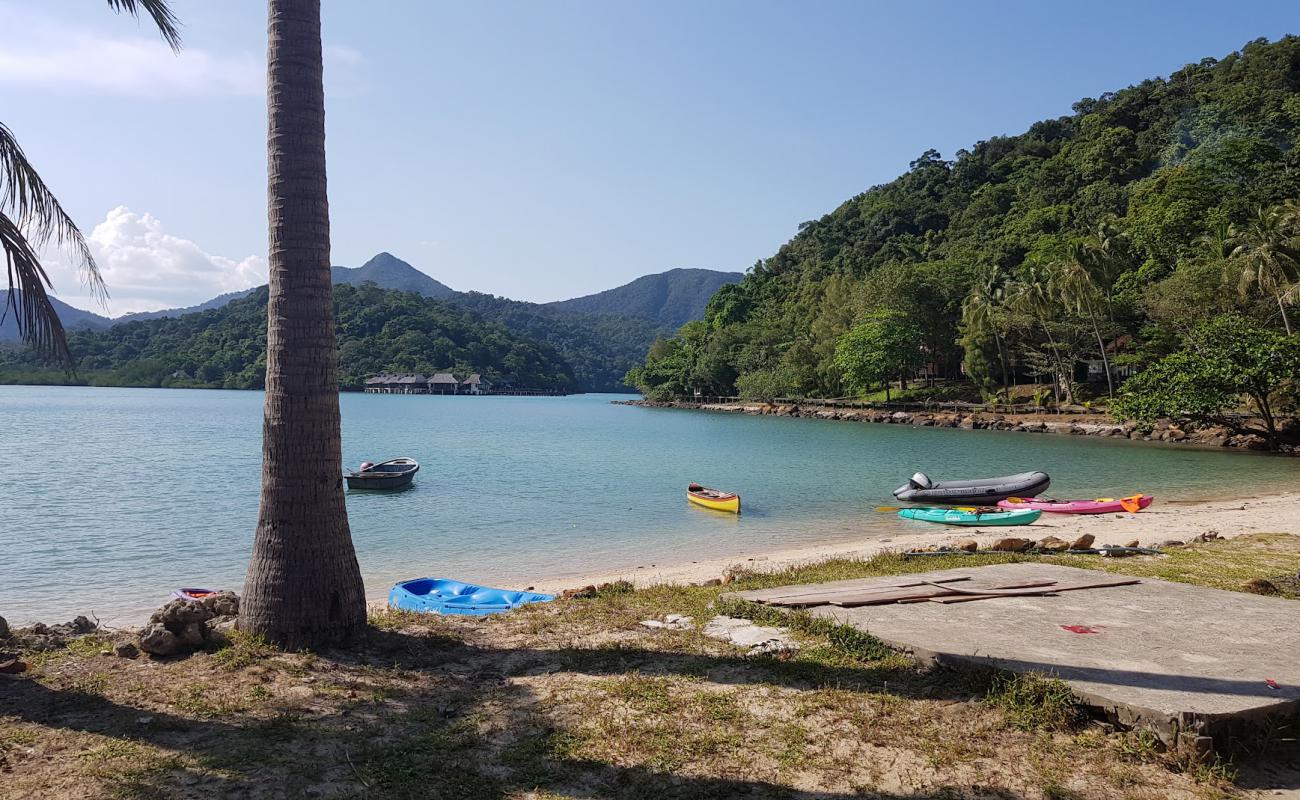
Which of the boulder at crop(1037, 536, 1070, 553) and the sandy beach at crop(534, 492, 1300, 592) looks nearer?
the boulder at crop(1037, 536, 1070, 553)

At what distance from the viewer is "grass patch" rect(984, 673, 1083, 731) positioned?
4.92 m

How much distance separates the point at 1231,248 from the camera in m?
50.6

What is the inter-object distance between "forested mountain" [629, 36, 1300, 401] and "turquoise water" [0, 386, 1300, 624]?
1185 centimetres

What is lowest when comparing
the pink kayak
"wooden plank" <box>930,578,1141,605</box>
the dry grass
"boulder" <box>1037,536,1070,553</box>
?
the pink kayak

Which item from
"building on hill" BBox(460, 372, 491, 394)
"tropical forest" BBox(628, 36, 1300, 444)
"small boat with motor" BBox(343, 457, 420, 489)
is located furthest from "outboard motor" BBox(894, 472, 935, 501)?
"building on hill" BBox(460, 372, 491, 394)

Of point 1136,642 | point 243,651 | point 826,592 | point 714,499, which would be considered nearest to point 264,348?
point 714,499

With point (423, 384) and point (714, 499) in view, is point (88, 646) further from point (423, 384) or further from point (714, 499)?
point (423, 384)

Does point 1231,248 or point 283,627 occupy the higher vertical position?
point 1231,248

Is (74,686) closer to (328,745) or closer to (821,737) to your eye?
(328,745)

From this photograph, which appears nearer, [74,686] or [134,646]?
[74,686]

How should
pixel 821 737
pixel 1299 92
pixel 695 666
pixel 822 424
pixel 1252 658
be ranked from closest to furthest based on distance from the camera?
pixel 821 737 → pixel 1252 658 → pixel 695 666 → pixel 822 424 → pixel 1299 92

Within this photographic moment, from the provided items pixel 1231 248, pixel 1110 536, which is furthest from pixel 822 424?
pixel 1110 536

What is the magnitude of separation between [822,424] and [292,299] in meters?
63.4

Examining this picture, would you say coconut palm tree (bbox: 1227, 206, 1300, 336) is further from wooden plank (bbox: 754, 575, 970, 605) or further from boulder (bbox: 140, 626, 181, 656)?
boulder (bbox: 140, 626, 181, 656)
